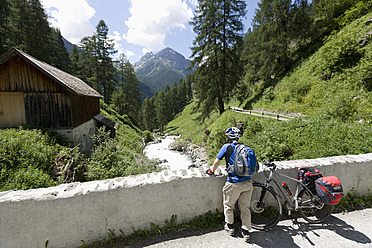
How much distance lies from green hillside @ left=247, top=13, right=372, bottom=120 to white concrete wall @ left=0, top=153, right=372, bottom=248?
32.9ft

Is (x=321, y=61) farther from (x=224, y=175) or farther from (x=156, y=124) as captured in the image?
(x=156, y=124)

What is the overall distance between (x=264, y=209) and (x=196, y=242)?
2.09 meters

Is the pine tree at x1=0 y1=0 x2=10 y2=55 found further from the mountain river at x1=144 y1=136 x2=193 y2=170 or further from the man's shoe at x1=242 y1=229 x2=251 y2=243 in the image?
the man's shoe at x1=242 y1=229 x2=251 y2=243

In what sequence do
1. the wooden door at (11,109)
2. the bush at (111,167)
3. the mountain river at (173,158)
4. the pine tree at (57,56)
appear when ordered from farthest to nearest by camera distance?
the pine tree at (57,56) → the mountain river at (173,158) → the wooden door at (11,109) → the bush at (111,167)

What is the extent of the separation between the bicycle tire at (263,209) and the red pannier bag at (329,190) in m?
0.97

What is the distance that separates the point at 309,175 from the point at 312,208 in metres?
0.91

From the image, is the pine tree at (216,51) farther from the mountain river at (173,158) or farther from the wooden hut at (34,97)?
the wooden hut at (34,97)

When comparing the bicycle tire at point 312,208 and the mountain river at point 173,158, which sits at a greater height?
the bicycle tire at point 312,208

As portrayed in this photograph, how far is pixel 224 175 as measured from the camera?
397cm

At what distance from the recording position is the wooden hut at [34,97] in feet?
33.6

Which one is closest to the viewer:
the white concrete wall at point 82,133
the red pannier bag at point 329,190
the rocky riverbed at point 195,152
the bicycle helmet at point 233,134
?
the red pannier bag at point 329,190

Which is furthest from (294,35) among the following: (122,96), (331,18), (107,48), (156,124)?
(156,124)

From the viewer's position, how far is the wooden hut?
33.6 ft

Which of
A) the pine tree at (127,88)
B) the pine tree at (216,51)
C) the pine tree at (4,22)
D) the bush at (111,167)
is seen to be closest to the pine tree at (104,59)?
the pine tree at (127,88)
